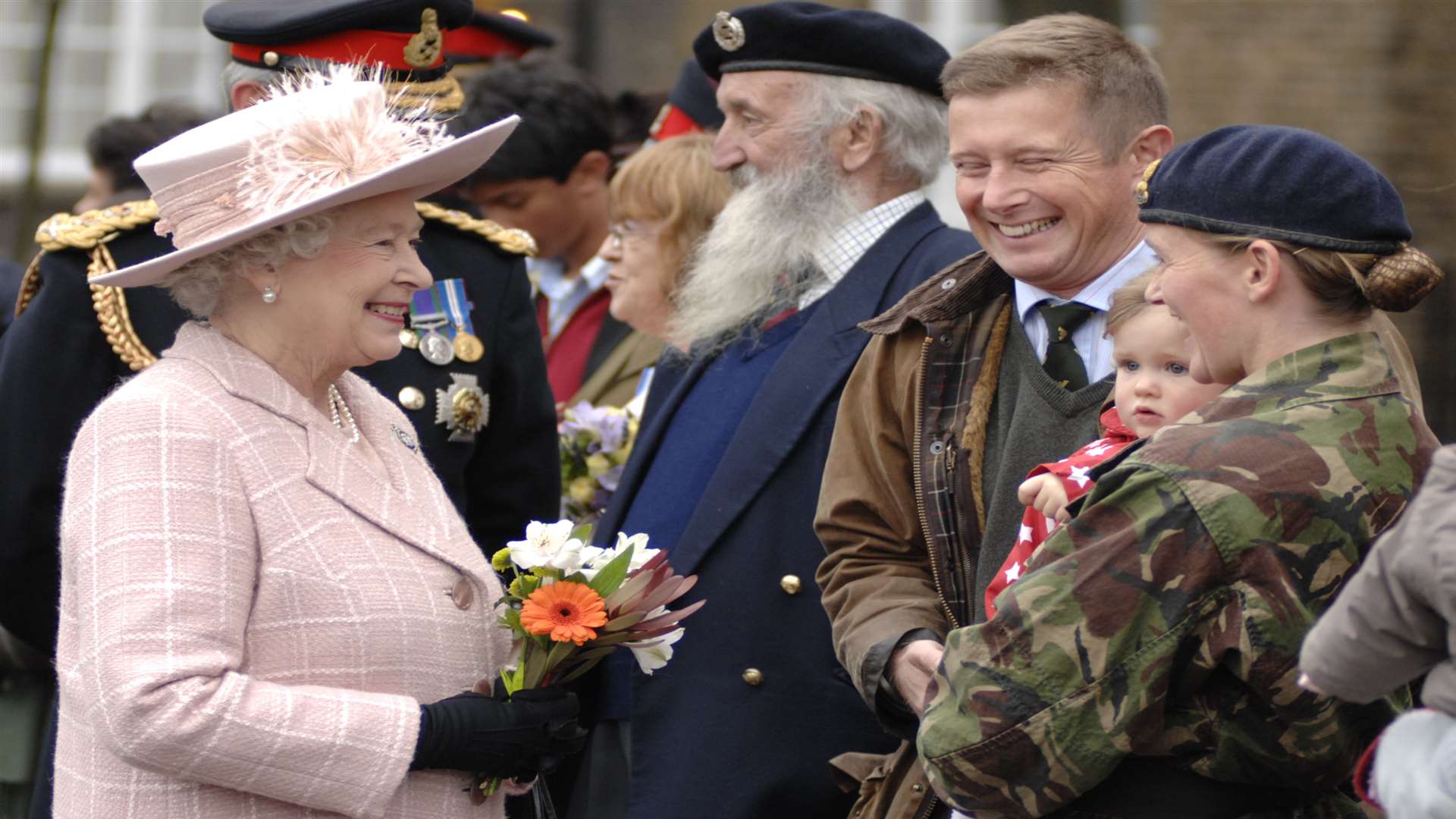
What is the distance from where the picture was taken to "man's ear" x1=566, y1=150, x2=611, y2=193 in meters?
6.44

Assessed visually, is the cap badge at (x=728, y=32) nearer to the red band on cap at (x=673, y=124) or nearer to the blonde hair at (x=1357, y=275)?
the red band on cap at (x=673, y=124)

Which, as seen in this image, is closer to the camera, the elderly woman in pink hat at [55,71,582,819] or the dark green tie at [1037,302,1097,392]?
the elderly woman in pink hat at [55,71,582,819]

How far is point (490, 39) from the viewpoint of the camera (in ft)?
24.3

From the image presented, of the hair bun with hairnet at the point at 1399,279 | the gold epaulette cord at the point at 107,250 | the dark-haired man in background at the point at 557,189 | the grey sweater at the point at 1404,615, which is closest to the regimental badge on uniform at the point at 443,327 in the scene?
the gold epaulette cord at the point at 107,250

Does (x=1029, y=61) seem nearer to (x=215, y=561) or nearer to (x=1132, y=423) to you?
(x=1132, y=423)

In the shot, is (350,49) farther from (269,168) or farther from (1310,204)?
(1310,204)

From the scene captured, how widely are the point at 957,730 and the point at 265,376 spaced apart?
1.36 meters

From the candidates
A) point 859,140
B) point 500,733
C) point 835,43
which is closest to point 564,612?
point 500,733

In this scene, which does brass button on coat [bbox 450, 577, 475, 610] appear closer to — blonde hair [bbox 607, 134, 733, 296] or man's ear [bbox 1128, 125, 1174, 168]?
man's ear [bbox 1128, 125, 1174, 168]

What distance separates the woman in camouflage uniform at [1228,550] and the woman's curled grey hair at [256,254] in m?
1.33

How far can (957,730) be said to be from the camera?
8.55ft

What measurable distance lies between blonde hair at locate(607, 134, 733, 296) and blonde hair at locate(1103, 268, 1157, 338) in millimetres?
2198

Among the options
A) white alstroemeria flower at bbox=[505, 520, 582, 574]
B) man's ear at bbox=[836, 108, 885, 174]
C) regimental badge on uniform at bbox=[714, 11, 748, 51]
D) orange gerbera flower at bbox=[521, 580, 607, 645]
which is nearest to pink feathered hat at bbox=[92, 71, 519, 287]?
white alstroemeria flower at bbox=[505, 520, 582, 574]

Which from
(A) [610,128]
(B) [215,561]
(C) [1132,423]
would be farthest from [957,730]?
(A) [610,128]
